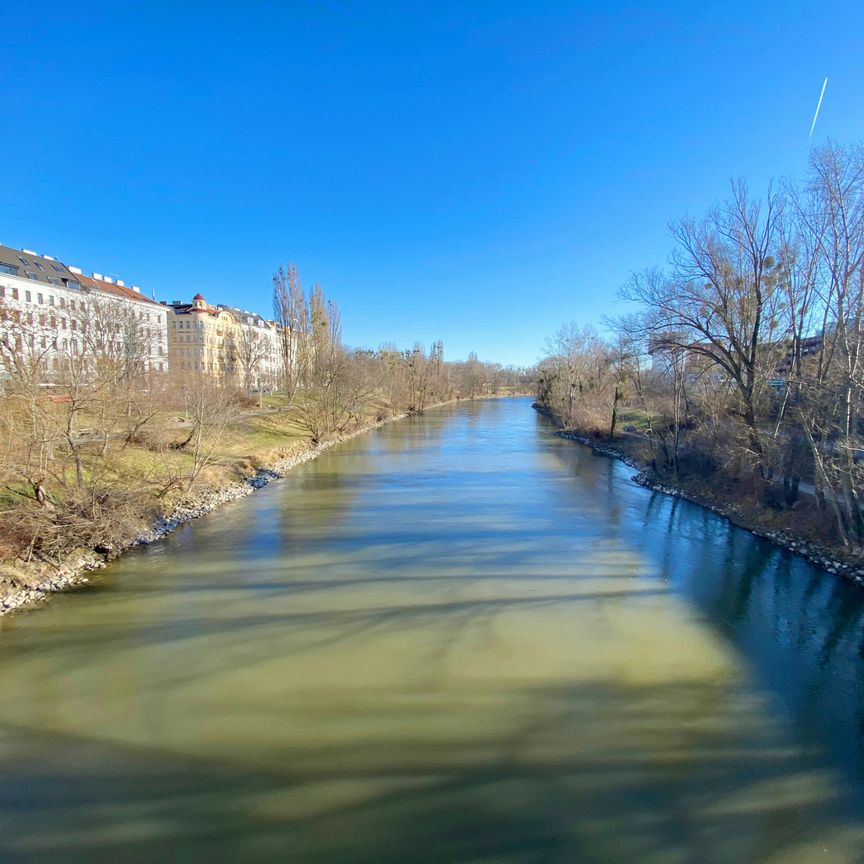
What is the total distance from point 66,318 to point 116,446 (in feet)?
15.5

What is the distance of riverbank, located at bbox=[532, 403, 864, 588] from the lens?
9641 mm

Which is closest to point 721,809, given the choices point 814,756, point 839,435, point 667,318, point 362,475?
point 814,756

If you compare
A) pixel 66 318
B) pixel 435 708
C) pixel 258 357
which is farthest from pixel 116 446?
pixel 258 357

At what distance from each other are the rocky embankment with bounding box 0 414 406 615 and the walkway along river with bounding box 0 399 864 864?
18.9 inches

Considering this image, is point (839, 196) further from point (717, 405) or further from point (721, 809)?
point (721, 809)

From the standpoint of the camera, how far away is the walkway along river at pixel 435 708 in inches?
158

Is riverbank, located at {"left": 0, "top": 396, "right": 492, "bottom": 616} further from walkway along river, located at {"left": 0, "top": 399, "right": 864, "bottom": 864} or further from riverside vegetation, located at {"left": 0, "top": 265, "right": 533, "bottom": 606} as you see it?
walkway along river, located at {"left": 0, "top": 399, "right": 864, "bottom": 864}

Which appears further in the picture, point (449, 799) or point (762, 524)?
point (762, 524)

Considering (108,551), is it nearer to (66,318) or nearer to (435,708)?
(435,708)

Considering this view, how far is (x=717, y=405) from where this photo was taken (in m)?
15.7

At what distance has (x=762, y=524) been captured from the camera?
12375mm

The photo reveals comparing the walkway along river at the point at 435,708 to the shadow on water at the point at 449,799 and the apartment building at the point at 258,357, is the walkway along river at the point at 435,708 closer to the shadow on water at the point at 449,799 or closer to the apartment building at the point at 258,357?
the shadow on water at the point at 449,799

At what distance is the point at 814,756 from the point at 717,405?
1273cm

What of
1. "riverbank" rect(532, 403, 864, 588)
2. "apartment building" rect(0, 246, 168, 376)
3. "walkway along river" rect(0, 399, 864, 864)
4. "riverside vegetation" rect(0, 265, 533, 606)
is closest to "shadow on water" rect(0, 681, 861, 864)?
"walkway along river" rect(0, 399, 864, 864)
